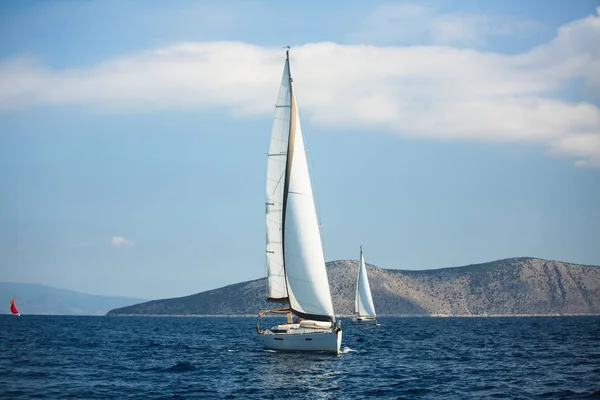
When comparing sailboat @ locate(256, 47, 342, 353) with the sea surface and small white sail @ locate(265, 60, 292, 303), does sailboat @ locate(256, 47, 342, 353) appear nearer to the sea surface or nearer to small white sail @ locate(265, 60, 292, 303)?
small white sail @ locate(265, 60, 292, 303)

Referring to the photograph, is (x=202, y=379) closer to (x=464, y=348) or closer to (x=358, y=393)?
(x=358, y=393)

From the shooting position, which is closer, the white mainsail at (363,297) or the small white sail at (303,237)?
the small white sail at (303,237)

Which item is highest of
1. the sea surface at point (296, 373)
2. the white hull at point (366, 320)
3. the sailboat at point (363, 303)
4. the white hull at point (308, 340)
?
the sailboat at point (363, 303)

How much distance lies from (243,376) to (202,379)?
240 cm

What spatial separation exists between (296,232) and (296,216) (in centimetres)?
111

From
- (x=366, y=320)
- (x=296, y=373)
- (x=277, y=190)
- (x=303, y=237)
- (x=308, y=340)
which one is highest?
(x=277, y=190)

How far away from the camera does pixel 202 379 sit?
42.1 m

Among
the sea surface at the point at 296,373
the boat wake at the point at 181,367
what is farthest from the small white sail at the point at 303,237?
the boat wake at the point at 181,367

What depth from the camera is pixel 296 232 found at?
51.6m

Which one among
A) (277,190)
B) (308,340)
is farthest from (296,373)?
(277,190)

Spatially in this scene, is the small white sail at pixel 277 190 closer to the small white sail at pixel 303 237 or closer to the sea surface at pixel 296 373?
the small white sail at pixel 303 237

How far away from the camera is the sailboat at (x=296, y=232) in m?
51.4

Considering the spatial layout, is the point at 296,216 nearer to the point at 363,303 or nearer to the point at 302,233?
the point at 302,233

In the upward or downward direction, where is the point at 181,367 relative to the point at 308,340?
downward
